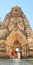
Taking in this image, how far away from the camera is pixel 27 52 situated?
163ft

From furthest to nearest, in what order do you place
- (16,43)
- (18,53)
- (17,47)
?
(18,53), (16,43), (17,47)

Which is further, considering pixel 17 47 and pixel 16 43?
pixel 16 43

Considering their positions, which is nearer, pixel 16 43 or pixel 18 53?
pixel 16 43

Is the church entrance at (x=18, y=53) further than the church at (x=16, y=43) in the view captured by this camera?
Yes

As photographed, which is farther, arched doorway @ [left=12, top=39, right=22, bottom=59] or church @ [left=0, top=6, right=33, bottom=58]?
arched doorway @ [left=12, top=39, right=22, bottom=59]

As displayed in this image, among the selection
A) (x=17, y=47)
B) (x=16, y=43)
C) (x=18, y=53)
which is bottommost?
(x=18, y=53)

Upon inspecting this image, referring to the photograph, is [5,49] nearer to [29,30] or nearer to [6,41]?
[6,41]

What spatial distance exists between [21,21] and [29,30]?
10.3ft

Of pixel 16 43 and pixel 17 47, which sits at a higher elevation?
pixel 16 43

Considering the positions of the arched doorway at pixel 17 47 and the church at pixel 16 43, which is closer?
the church at pixel 16 43

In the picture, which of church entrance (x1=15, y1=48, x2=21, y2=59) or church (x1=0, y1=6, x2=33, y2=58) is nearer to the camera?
church (x1=0, y1=6, x2=33, y2=58)

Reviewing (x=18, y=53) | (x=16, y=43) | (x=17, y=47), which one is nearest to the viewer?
(x=17, y=47)

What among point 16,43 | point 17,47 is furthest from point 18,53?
point 16,43

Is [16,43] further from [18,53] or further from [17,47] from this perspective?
[18,53]
